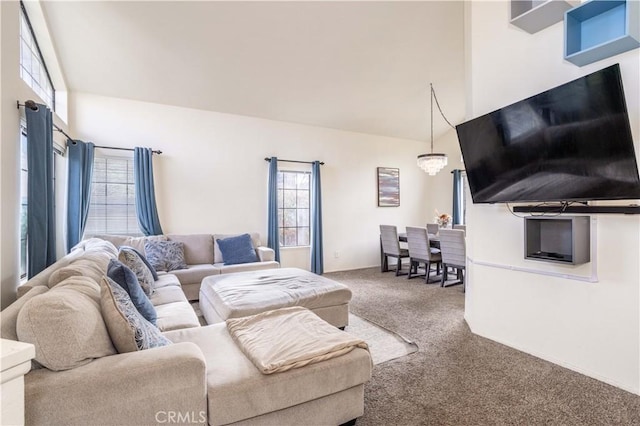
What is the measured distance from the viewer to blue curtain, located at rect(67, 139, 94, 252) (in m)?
3.91

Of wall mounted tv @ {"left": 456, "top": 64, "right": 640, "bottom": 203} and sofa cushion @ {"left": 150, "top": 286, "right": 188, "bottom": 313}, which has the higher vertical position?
wall mounted tv @ {"left": 456, "top": 64, "right": 640, "bottom": 203}

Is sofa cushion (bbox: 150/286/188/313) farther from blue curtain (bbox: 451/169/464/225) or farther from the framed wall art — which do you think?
blue curtain (bbox: 451/169/464/225)

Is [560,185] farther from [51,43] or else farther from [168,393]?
[51,43]

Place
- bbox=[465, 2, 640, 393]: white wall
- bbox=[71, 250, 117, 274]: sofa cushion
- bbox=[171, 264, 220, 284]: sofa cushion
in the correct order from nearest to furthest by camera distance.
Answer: bbox=[465, 2, 640, 393]: white wall < bbox=[71, 250, 117, 274]: sofa cushion < bbox=[171, 264, 220, 284]: sofa cushion

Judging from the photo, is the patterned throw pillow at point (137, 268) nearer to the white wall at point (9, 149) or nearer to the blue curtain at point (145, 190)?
the white wall at point (9, 149)

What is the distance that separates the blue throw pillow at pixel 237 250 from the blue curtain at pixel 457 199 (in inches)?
180

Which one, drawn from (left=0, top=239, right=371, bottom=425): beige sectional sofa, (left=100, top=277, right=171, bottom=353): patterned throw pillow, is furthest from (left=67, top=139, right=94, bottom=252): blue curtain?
(left=100, top=277, right=171, bottom=353): patterned throw pillow

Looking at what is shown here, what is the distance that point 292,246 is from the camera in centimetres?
591

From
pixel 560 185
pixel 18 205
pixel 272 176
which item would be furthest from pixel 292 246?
pixel 560 185

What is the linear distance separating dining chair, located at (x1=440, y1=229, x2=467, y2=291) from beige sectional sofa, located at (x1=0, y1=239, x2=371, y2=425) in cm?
341

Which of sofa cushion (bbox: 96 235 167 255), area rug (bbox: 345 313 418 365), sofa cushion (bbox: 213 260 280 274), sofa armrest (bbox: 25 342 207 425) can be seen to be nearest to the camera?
sofa armrest (bbox: 25 342 207 425)

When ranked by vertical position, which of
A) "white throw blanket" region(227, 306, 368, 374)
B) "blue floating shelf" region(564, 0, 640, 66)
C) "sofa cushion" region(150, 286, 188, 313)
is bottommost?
"sofa cushion" region(150, 286, 188, 313)

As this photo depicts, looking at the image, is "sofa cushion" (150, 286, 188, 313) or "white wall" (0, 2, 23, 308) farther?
"sofa cushion" (150, 286, 188, 313)

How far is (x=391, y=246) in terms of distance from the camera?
5.82 metres
